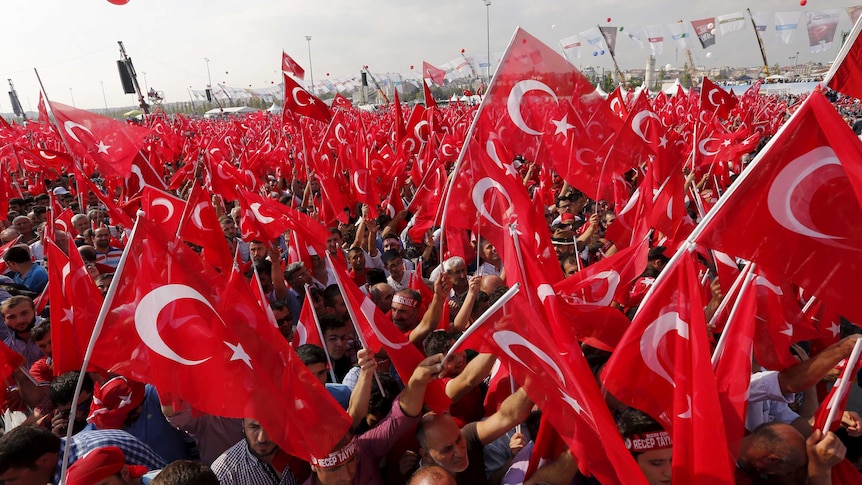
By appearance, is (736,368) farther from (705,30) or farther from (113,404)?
(705,30)

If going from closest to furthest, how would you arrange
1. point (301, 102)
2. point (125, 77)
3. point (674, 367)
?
point (674, 367) < point (301, 102) < point (125, 77)

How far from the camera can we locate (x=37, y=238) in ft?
25.0

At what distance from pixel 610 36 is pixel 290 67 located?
1945cm

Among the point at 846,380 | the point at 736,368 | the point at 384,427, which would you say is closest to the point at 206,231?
the point at 384,427

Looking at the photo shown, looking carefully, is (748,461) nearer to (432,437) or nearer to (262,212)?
(432,437)

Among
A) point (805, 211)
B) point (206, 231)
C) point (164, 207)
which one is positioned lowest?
point (206, 231)

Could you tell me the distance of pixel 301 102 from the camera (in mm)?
8766

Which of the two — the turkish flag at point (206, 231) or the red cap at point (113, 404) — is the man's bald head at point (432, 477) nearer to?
the red cap at point (113, 404)

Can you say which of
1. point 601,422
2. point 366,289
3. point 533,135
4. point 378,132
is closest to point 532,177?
point 533,135

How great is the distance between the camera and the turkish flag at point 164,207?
17.3 feet

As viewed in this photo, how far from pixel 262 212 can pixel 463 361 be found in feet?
9.96

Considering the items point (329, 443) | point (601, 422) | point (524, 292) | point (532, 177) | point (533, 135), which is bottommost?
point (532, 177)

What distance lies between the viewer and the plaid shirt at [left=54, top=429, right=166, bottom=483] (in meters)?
2.54

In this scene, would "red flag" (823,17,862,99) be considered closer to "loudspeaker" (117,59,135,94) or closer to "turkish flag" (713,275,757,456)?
"turkish flag" (713,275,757,456)
